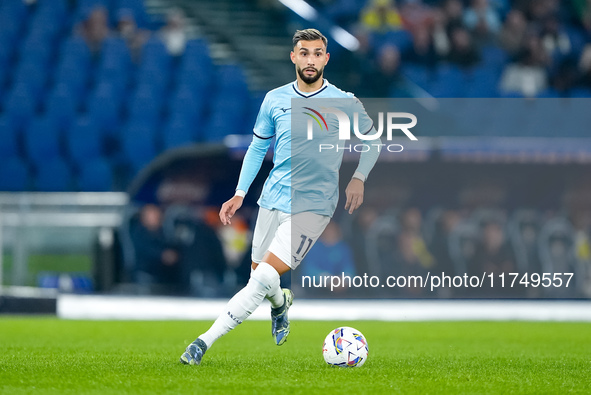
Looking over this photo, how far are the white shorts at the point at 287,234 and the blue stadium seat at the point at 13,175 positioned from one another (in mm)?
9351

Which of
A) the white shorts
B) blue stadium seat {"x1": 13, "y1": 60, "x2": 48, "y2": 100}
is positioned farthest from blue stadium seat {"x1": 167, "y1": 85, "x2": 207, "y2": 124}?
the white shorts

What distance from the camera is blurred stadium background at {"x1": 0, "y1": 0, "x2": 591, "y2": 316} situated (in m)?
12.5

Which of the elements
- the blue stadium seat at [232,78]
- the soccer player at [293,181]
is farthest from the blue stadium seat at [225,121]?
the soccer player at [293,181]

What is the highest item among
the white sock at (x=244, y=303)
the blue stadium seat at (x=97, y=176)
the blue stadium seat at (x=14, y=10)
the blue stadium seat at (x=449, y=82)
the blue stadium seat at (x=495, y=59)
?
the blue stadium seat at (x=14, y=10)

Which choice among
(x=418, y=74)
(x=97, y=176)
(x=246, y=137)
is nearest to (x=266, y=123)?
(x=246, y=137)

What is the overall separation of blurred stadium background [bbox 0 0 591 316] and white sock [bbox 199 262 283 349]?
132 inches

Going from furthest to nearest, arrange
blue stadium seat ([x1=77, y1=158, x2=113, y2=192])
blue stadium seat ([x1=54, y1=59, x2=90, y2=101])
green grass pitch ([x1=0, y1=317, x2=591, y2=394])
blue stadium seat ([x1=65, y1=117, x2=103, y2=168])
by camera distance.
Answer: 1. blue stadium seat ([x1=54, y1=59, x2=90, y2=101])
2. blue stadium seat ([x1=65, y1=117, x2=103, y2=168])
3. blue stadium seat ([x1=77, y1=158, x2=113, y2=192])
4. green grass pitch ([x1=0, y1=317, x2=591, y2=394])

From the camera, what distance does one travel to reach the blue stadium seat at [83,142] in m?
15.5

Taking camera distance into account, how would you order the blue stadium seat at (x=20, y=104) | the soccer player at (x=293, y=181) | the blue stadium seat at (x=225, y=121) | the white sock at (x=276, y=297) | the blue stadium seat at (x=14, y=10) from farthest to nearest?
the blue stadium seat at (x=14, y=10) → the blue stadium seat at (x=20, y=104) → the blue stadium seat at (x=225, y=121) → the white sock at (x=276, y=297) → the soccer player at (x=293, y=181)

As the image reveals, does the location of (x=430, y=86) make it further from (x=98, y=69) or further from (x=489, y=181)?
(x=98, y=69)

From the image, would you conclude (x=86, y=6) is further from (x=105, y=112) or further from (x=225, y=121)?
(x=225, y=121)

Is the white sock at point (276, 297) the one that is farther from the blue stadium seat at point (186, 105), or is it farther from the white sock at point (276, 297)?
the blue stadium seat at point (186, 105)

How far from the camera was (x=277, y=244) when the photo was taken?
6.16 meters

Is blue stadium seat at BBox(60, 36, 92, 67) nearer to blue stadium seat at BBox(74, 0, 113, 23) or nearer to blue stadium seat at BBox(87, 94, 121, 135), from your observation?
blue stadium seat at BBox(74, 0, 113, 23)
